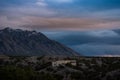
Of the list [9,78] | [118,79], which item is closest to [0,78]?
[9,78]

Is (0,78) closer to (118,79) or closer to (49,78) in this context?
(49,78)

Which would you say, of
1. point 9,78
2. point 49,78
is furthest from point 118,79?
point 9,78

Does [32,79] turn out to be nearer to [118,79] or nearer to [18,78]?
[18,78]

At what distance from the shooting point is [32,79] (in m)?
175

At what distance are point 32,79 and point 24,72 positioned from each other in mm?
7708

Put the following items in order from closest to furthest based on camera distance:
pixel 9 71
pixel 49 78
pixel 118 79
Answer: pixel 49 78 → pixel 9 71 → pixel 118 79

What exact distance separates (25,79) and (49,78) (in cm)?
1033

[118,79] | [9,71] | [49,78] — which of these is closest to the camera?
[49,78]

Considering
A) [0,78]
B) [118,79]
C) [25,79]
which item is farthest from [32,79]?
[118,79]

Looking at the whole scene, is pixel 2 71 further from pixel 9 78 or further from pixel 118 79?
pixel 118 79

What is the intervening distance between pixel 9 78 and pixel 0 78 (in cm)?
475

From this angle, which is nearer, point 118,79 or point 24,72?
point 24,72

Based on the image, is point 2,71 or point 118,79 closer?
point 2,71

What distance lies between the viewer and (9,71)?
184 m
